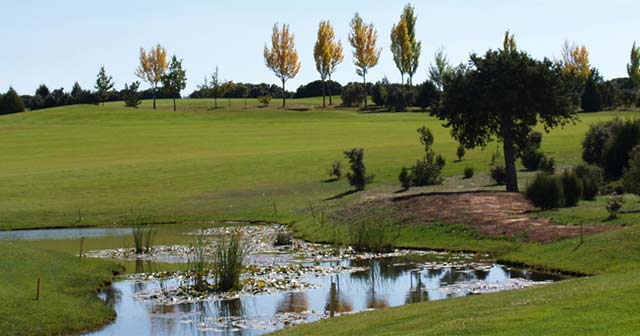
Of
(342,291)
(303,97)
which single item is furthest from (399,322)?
(303,97)

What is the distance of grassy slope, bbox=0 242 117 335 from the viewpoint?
21500 millimetres

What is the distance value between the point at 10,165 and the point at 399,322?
182 ft

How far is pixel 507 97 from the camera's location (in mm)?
41656

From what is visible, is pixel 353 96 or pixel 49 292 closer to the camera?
pixel 49 292

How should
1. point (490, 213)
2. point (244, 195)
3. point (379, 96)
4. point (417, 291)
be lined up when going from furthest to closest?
point (379, 96) → point (244, 195) → point (490, 213) → point (417, 291)

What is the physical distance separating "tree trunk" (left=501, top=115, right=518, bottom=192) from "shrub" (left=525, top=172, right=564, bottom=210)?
6.35 m

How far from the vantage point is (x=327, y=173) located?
57.7m

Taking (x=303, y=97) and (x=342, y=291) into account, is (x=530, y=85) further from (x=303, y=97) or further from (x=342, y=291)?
(x=303, y=97)

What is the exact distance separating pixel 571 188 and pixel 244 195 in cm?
2153

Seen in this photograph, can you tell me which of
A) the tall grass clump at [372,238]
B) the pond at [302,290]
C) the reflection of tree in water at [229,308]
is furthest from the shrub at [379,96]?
the reflection of tree in water at [229,308]

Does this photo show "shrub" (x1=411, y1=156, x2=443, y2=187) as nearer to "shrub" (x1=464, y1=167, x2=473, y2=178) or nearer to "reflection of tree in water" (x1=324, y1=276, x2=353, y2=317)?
"shrub" (x1=464, y1=167, x2=473, y2=178)

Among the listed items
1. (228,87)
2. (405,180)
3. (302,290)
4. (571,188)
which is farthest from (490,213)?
(228,87)

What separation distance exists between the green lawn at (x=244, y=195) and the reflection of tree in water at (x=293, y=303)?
3.56 meters

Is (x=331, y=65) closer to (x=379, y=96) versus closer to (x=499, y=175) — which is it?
(x=379, y=96)
